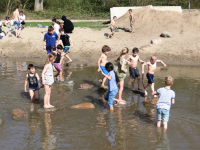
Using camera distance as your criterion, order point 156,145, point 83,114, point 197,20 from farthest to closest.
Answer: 1. point 197,20
2. point 83,114
3. point 156,145

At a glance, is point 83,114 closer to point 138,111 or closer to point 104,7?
point 138,111

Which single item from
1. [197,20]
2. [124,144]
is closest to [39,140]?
[124,144]

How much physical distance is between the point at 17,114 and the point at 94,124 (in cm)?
195

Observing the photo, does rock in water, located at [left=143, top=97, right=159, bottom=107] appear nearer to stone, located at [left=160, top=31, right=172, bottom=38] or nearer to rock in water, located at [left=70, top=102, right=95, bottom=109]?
rock in water, located at [left=70, top=102, right=95, bottom=109]

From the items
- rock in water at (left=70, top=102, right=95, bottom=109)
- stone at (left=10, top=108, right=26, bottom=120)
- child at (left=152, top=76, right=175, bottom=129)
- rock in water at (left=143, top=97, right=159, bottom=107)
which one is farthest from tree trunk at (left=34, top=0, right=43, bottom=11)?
child at (left=152, top=76, right=175, bottom=129)

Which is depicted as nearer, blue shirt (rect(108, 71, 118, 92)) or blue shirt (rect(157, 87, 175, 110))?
blue shirt (rect(157, 87, 175, 110))

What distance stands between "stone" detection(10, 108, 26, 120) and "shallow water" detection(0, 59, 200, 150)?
123 mm

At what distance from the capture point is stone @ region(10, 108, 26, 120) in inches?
294

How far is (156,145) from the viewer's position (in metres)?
6.07

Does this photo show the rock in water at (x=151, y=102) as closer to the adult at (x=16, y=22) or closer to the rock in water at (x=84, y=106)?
the rock in water at (x=84, y=106)

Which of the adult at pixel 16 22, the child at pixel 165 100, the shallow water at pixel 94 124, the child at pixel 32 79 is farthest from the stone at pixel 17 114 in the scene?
the adult at pixel 16 22

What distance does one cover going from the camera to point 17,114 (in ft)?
24.9

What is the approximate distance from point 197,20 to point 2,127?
15.5 meters

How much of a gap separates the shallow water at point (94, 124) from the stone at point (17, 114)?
4.8 inches
